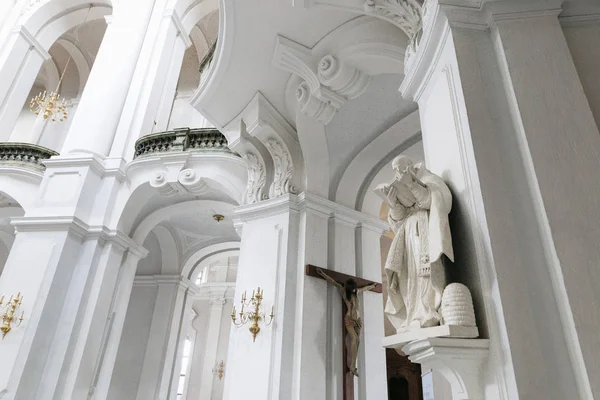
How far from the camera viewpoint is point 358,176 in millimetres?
6598

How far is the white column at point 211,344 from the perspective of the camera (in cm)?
1388

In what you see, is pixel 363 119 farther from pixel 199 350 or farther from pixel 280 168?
pixel 199 350

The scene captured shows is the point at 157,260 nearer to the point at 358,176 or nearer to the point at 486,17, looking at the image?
the point at 358,176

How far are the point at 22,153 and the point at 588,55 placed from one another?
955cm

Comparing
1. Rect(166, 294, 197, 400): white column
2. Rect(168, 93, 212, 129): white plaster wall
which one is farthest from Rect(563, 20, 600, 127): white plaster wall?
Rect(168, 93, 212, 129): white plaster wall

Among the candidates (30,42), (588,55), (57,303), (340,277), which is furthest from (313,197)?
(30,42)

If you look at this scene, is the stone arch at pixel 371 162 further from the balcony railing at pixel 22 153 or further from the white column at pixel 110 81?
the balcony railing at pixel 22 153

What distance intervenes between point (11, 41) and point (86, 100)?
352cm

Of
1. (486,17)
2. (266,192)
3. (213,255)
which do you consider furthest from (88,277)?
(486,17)

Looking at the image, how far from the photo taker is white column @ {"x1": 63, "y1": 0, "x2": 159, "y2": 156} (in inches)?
328

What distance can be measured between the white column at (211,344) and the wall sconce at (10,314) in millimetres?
8430

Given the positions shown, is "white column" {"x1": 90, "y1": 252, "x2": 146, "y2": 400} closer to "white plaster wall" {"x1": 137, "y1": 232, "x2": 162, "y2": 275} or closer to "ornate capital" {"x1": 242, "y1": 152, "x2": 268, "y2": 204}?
"white plaster wall" {"x1": 137, "y1": 232, "x2": 162, "y2": 275}

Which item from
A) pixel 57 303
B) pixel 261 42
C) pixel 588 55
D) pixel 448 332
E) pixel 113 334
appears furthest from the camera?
pixel 113 334

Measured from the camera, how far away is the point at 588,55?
272 centimetres
